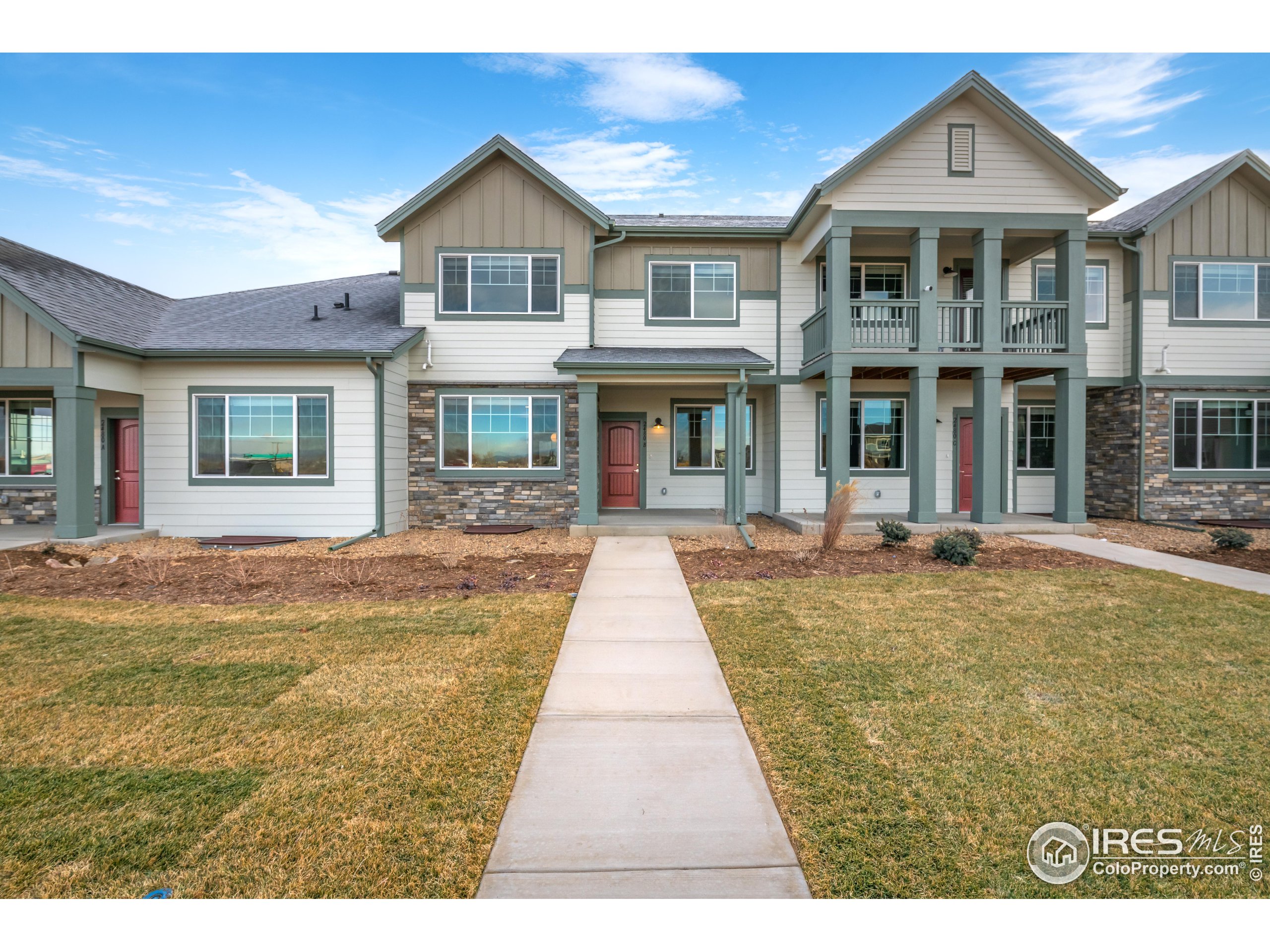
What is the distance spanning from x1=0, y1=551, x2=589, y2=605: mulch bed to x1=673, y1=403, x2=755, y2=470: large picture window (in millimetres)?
5601

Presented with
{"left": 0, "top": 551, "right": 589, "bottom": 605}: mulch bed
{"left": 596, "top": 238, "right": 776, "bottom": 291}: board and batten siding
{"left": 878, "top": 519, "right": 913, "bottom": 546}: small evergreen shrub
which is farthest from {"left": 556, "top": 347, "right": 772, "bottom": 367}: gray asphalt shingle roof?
{"left": 0, "top": 551, "right": 589, "bottom": 605}: mulch bed

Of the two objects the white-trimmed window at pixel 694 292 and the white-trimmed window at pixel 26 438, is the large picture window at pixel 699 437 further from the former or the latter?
the white-trimmed window at pixel 26 438

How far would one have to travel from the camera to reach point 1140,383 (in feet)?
43.5

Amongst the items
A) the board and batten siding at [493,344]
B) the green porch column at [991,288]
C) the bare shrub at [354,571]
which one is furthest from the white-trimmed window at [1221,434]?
the bare shrub at [354,571]

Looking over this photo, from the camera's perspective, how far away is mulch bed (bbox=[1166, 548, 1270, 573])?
846 centimetres

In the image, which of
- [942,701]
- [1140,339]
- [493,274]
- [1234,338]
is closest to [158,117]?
[493,274]

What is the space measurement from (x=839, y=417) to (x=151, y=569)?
11.5 meters

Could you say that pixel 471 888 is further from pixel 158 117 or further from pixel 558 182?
pixel 158 117

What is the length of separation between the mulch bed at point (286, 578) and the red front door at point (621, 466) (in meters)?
5.00

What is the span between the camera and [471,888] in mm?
2262

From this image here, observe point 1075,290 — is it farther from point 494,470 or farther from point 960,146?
point 494,470

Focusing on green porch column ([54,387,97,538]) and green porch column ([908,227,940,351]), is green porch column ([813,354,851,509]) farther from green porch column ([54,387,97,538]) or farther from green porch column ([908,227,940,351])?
green porch column ([54,387,97,538])

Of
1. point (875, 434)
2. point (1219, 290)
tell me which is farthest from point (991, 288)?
point (1219, 290)

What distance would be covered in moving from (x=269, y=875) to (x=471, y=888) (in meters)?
0.81
